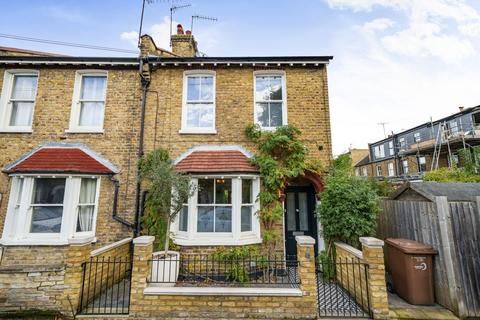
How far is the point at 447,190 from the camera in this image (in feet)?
18.7

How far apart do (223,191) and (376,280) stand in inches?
175

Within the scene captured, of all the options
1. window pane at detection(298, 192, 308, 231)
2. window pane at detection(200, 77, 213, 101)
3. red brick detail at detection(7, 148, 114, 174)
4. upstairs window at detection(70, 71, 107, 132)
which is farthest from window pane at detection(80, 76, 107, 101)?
window pane at detection(298, 192, 308, 231)

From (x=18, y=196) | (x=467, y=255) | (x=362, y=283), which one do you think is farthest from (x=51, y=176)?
(x=467, y=255)

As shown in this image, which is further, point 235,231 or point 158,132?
point 158,132

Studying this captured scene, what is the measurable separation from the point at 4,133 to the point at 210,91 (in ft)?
24.3

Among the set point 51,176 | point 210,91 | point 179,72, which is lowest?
point 51,176

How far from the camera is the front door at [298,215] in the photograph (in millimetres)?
7379

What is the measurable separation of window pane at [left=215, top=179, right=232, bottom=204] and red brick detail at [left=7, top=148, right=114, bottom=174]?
371 centimetres

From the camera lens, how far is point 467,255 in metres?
4.39

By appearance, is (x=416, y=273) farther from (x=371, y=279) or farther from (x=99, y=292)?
(x=99, y=292)

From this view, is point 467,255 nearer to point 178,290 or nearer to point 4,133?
point 178,290

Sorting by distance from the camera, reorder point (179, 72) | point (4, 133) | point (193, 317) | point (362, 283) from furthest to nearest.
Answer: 1. point (179, 72)
2. point (4, 133)
3. point (362, 283)
4. point (193, 317)

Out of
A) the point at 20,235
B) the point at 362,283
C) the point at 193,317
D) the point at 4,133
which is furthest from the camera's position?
the point at 4,133

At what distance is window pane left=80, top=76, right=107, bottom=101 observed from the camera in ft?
26.2
